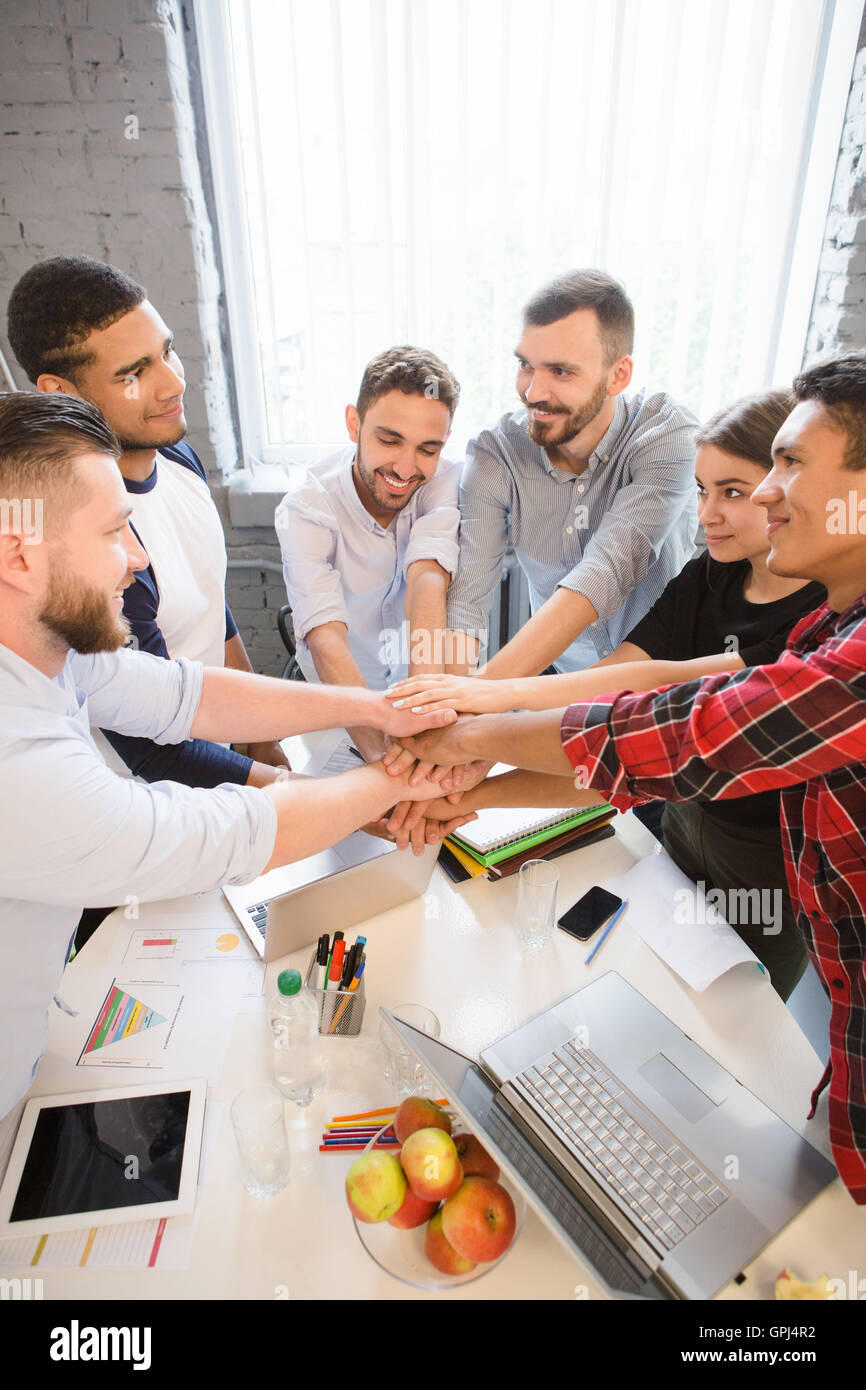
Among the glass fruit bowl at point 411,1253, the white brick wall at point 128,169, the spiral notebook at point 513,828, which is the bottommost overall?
the glass fruit bowl at point 411,1253

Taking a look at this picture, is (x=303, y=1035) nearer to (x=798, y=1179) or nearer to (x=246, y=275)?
(x=798, y=1179)

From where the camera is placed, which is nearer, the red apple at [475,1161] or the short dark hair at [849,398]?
the red apple at [475,1161]

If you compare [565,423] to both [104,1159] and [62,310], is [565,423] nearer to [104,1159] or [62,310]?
[62,310]

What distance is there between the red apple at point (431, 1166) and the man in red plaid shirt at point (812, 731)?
51 centimetres

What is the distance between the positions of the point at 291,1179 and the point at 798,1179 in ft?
2.17

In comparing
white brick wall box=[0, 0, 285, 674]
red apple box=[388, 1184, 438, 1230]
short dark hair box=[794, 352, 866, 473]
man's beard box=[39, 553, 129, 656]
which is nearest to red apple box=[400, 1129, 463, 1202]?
red apple box=[388, 1184, 438, 1230]

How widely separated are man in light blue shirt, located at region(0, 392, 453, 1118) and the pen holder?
0.22 metres

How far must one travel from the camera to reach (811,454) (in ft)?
3.82

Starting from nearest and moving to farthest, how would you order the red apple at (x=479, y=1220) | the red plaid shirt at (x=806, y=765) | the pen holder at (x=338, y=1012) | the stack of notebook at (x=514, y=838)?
the red apple at (x=479, y=1220), the red plaid shirt at (x=806, y=765), the pen holder at (x=338, y=1012), the stack of notebook at (x=514, y=838)

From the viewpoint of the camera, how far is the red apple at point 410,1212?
929mm

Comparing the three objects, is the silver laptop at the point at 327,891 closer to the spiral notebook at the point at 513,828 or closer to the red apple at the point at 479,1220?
the spiral notebook at the point at 513,828

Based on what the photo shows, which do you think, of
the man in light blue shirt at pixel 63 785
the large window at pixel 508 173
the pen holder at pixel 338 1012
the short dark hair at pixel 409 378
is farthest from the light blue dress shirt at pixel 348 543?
the large window at pixel 508 173

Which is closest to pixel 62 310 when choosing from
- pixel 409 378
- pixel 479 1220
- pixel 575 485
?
pixel 409 378
